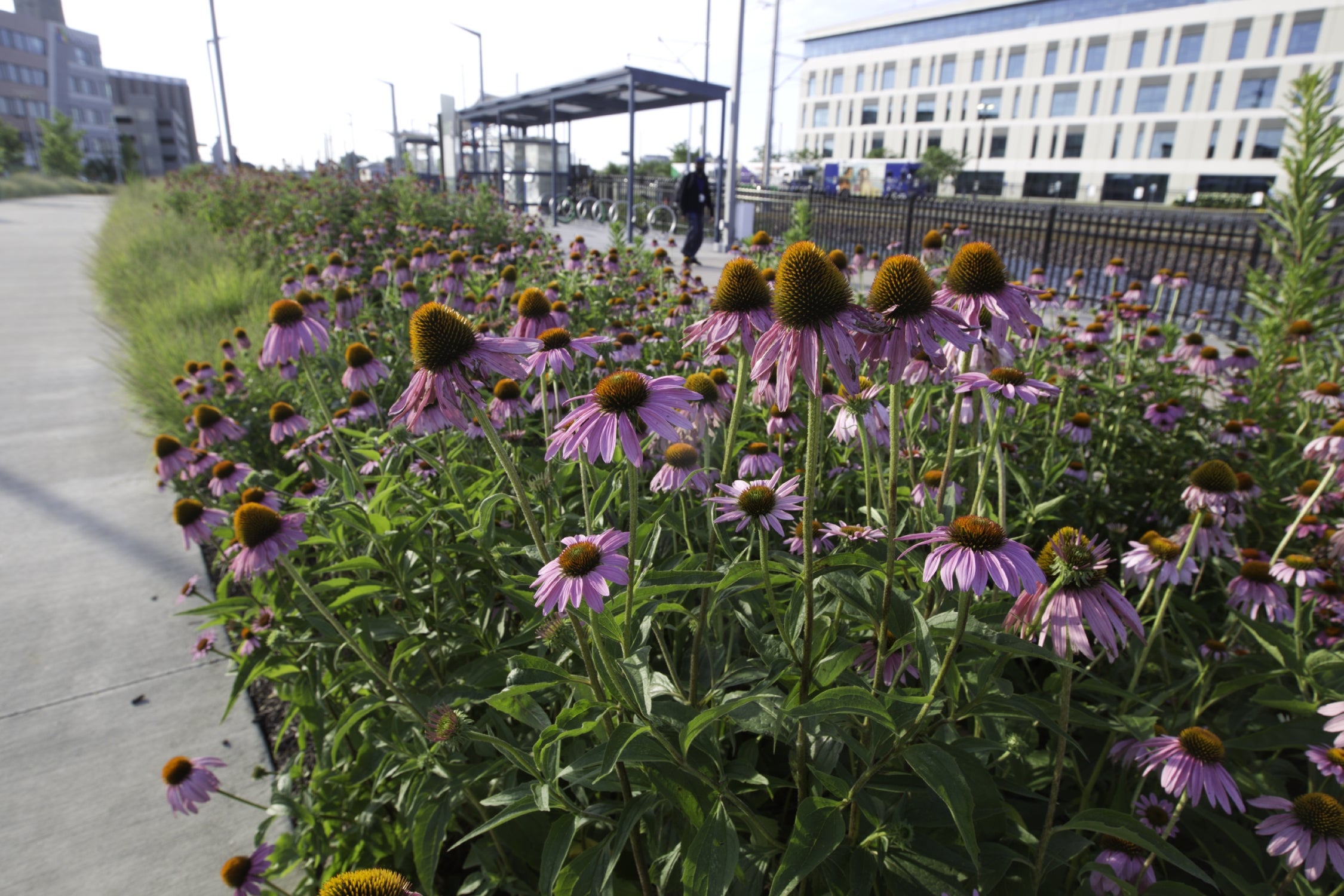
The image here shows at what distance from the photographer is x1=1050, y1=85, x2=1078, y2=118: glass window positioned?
174 feet

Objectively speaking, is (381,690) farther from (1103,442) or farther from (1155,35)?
(1155,35)

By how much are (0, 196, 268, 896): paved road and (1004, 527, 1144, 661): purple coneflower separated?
2.11 meters

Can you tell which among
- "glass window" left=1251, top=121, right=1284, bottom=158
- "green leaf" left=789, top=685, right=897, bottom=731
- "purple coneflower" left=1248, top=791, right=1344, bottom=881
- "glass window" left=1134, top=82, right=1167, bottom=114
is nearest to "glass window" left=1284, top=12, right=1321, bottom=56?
"glass window" left=1251, top=121, right=1284, bottom=158

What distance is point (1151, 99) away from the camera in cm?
4938

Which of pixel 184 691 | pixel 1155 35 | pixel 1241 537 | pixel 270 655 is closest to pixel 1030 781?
pixel 1241 537

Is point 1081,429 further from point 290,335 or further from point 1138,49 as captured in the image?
point 1138,49

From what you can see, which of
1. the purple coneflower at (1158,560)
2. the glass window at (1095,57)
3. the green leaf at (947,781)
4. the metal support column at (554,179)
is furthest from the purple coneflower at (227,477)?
the glass window at (1095,57)

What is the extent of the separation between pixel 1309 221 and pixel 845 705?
4.48 meters

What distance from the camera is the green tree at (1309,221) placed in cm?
364

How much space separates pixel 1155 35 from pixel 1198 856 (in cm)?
6358

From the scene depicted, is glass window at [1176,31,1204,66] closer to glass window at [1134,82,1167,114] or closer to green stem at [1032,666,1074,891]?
glass window at [1134,82,1167,114]

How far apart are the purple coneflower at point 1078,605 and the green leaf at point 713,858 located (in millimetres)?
573

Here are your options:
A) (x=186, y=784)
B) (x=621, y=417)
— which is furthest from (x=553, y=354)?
(x=186, y=784)

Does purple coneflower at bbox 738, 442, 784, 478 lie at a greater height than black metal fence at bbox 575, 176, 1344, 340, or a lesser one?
lesser
